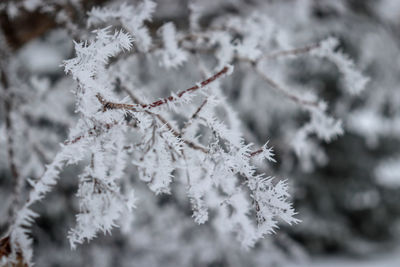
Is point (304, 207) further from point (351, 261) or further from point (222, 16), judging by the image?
point (222, 16)

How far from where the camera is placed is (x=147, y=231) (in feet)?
12.2

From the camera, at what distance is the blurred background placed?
182 cm

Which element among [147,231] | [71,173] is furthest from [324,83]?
[71,173]

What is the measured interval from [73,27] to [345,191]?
4.77 m

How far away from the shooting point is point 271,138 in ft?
12.8

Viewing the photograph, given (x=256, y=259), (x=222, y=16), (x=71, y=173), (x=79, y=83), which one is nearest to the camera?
(x=79, y=83)

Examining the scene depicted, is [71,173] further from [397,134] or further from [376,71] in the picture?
[397,134]

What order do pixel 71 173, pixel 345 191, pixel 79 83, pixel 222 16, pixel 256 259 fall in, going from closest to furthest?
pixel 79 83, pixel 222 16, pixel 71 173, pixel 256 259, pixel 345 191

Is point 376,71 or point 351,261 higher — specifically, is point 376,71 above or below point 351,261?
above

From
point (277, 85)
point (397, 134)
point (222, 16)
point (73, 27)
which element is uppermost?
point (397, 134)

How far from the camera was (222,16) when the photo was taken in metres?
2.42

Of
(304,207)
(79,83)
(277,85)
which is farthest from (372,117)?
(79,83)

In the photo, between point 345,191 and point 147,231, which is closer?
point 147,231

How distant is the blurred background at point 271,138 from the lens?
5.96 ft
